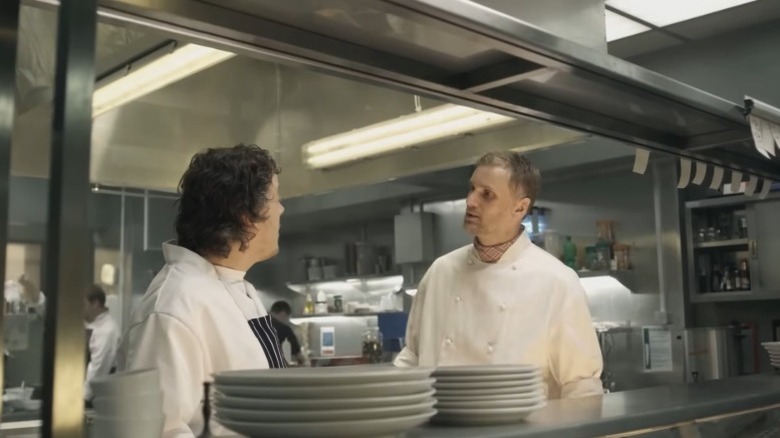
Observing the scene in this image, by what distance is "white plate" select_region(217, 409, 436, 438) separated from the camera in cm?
107

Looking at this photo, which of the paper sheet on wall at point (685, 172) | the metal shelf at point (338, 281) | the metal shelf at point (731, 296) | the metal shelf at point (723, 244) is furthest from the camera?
the metal shelf at point (338, 281)

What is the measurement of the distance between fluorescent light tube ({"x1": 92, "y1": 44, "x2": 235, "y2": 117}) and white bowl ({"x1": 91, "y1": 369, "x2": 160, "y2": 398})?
2.61 metres

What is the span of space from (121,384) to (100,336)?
5.47m

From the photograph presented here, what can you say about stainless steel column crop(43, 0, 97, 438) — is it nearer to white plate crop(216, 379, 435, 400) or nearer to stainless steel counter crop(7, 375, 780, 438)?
white plate crop(216, 379, 435, 400)

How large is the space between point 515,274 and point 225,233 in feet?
3.86

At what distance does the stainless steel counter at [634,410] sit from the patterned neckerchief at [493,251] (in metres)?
0.70

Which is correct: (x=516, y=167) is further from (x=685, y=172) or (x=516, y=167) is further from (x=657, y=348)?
(x=657, y=348)

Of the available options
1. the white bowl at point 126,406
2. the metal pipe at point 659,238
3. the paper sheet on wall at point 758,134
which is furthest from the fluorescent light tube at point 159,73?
the metal pipe at point 659,238

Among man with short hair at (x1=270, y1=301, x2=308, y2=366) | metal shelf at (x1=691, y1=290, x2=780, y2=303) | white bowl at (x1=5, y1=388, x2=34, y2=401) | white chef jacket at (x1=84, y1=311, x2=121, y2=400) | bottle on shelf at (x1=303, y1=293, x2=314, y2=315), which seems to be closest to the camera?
white bowl at (x1=5, y1=388, x2=34, y2=401)

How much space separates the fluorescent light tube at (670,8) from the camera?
182 inches

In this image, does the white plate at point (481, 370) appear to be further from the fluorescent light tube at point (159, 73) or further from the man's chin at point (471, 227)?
the fluorescent light tube at point (159, 73)

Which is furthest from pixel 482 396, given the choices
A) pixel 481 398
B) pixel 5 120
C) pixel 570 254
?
pixel 570 254

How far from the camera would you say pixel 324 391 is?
1.08m

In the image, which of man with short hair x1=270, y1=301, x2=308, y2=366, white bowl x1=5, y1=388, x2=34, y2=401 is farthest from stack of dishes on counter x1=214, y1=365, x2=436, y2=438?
man with short hair x1=270, y1=301, x2=308, y2=366
